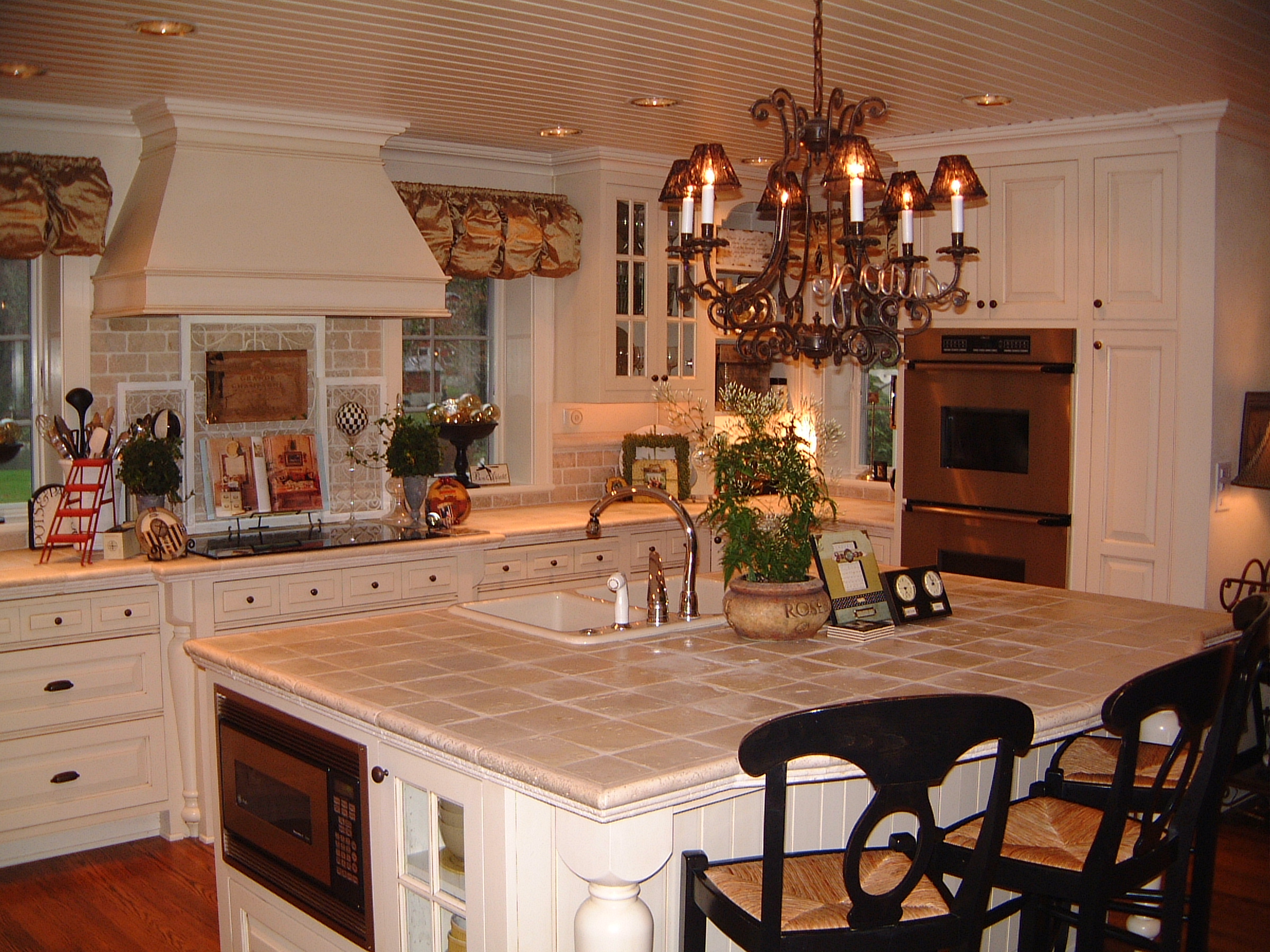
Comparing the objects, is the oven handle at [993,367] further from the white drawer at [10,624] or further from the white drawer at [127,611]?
the white drawer at [10,624]

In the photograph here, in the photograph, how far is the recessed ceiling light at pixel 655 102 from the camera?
4250 mm

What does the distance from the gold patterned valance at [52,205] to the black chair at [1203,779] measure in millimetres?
3725

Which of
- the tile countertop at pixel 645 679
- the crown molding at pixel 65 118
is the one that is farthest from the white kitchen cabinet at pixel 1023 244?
the crown molding at pixel 65 118

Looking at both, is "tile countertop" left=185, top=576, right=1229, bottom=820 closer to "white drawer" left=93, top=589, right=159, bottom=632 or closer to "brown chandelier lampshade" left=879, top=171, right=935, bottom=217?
"brown chandelier lampshade" left=879, top=171, right=935, bottom=217

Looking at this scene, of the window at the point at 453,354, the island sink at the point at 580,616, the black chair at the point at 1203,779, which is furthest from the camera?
the window at the point at 453,354

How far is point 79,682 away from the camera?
4.01 m

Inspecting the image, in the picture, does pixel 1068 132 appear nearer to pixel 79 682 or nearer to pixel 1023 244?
pixel 1023 244

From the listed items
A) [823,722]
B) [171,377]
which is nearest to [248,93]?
[171,377]

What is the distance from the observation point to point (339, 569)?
4504 millimetres

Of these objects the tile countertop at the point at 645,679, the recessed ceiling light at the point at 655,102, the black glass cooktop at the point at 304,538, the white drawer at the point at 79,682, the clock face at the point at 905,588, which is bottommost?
the white drawer at the point at 79,682

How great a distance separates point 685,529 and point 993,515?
2.25 metres

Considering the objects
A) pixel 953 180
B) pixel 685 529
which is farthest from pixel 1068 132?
pixel 685 529

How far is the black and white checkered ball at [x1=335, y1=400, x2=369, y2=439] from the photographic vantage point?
5.11 m

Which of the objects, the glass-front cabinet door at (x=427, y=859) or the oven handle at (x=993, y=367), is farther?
the oven handle at (x=993, y=367)
